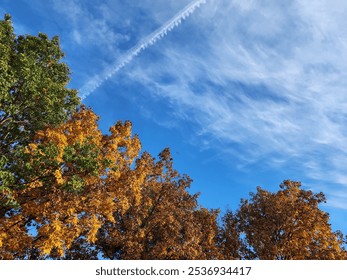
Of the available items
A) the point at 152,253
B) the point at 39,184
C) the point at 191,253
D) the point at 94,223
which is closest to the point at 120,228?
the point at 152,253

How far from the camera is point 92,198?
1867cm

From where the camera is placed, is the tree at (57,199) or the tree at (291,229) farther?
the tree at (291,229)

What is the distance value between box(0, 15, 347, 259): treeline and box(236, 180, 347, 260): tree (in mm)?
72

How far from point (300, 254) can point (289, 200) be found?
4.08 meters

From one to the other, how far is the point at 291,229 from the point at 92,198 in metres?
Result: 15.3

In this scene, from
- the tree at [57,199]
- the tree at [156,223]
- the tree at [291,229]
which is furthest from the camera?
the tree at [291,229]

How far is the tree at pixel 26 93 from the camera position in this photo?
17844 mm

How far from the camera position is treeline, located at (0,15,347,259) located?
1745 cm

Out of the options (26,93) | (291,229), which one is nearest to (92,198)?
(26,93)

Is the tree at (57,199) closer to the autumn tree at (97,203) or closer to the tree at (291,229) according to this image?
the autumn tree at (97,203)

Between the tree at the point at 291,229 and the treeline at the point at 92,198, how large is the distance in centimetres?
7

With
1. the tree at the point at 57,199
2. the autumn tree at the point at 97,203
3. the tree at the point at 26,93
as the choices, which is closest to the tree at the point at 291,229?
the autumn tree at the point at 97,203

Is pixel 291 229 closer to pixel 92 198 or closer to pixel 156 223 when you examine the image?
pixel 156 223

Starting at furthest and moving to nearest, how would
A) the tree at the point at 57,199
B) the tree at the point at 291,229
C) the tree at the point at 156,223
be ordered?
the tree at the point at 291,229
the tree at the point at 156,223
the tree at the point at 57,199
